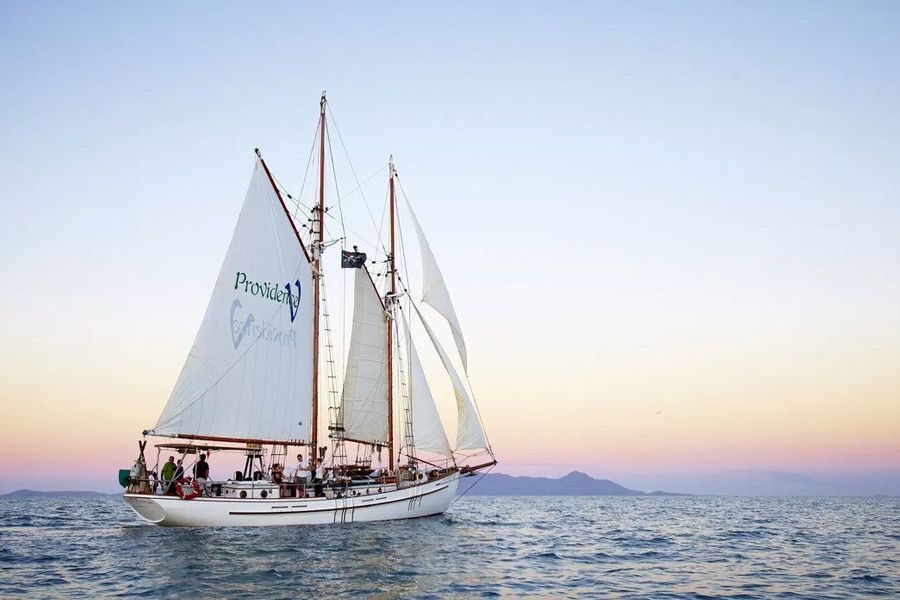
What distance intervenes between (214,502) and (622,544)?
2285 centimetres

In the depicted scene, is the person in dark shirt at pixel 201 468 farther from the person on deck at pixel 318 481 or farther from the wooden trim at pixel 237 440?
the person on deck at pixel 318 481

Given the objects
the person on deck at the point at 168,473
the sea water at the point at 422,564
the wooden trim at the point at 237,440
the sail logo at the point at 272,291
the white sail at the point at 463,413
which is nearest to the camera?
the sea water at the point at 422,564

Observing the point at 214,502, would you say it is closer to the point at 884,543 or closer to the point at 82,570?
the point at 82,570

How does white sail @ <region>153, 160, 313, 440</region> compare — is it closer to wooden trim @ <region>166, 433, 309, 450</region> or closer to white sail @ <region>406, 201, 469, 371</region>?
wooden trim @ <region>166, 433, 309, 450</region>

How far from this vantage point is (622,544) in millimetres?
41125

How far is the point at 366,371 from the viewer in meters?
50.0

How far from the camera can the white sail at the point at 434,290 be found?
50.5 meters

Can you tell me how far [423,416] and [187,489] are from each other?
16.4 meters

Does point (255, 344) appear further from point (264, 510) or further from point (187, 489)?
point (264, 510)

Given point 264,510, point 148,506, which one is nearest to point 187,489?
point 148,506

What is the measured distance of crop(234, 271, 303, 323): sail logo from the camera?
42.5 meters

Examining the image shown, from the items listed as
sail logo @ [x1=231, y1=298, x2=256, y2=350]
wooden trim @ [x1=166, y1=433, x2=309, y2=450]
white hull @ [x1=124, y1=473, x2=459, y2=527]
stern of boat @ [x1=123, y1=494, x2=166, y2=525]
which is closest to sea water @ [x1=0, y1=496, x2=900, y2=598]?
white hull @ [x1=124, y1=473, x2=459, y2=527]

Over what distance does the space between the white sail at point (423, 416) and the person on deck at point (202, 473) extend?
14.3 meters

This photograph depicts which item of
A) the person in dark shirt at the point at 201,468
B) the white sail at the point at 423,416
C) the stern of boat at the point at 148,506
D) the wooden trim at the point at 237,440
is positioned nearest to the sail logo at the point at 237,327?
the wooden trim at the point at 237,440
